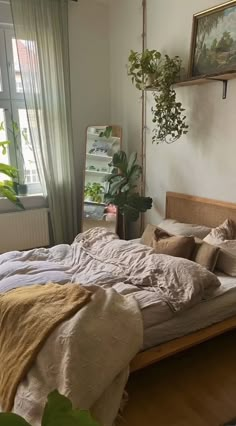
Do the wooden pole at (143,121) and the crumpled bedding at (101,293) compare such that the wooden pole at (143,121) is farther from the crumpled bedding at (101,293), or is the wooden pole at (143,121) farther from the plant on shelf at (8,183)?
the plant on shelf at (8,183)

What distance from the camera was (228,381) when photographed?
1.99 meters

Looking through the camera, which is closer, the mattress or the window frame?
the mattress

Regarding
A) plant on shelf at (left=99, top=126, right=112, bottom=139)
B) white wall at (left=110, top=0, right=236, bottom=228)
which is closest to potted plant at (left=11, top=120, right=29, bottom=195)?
plant on shelf at (left=99, top=126, right=112, bottom=139)

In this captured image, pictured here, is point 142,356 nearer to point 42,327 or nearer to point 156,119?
point 42,327

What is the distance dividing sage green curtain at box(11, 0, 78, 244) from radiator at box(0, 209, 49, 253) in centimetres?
12

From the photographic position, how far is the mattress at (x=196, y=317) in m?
1.87

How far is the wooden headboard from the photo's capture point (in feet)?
9.33

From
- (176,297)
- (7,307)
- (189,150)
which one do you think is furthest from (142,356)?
(189,150)

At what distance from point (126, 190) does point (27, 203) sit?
1.12m

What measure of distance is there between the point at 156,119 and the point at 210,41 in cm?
75

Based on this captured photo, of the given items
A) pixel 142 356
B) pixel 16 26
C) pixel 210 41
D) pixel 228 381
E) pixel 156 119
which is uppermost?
pixel 16 26

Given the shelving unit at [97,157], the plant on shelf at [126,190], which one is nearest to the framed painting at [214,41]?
the plant on shelf at [126,190]

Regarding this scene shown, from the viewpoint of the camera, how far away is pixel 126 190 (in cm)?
350

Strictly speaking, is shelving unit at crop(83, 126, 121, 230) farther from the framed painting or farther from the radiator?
the framed painting
